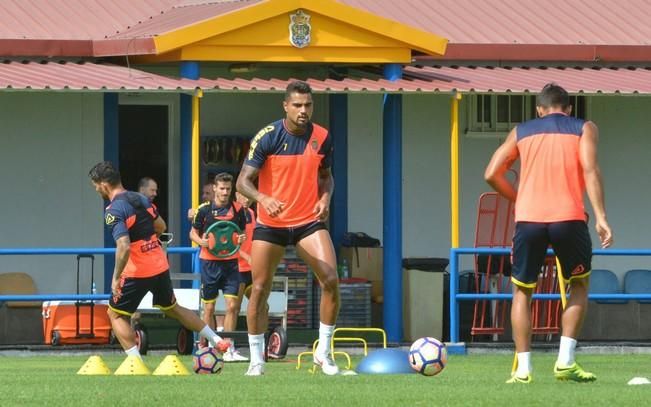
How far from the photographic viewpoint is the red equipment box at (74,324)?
17.5 m

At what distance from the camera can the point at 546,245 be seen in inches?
425

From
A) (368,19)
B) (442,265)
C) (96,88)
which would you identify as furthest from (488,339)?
(96,88)

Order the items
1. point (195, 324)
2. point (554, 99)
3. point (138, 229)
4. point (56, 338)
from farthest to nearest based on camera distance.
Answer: point (56, 338) → point (195, 324) → point (138, 229) → point (554, 99)

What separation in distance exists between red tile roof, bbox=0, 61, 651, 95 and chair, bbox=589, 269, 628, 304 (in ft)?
8.32

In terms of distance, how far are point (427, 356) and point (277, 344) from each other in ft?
14.1

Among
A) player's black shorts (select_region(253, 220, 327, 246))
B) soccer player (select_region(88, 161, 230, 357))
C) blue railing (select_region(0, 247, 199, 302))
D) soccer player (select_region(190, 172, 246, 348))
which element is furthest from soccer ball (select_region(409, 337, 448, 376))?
blue railing (select_region(0, 247, 199, 302))

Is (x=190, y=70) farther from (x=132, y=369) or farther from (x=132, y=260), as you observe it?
(x=132, y=369)

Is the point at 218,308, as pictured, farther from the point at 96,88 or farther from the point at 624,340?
the point at 624,340

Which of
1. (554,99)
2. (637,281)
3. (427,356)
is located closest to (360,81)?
(637,281)

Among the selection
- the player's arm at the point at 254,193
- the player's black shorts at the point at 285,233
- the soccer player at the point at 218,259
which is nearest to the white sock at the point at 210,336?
the player's black shorts at the point at 285,233

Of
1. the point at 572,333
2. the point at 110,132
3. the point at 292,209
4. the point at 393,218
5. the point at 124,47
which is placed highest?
the point at 124,47

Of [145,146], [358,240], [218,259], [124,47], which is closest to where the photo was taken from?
[218,259]

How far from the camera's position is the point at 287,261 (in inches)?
755

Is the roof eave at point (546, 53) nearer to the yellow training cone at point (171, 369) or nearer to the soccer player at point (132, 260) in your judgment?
the soccer player at point (132, 260)
